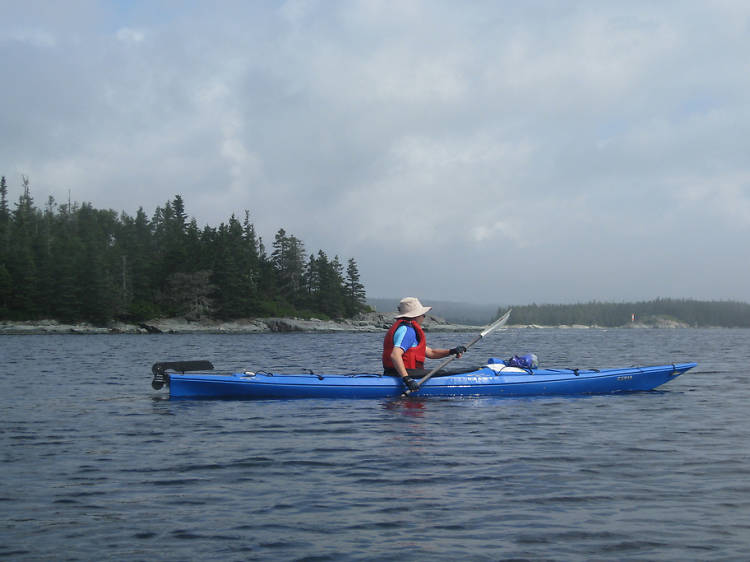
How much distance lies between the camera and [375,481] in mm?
6688

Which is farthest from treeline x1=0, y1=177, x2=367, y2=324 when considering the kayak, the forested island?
the kayak

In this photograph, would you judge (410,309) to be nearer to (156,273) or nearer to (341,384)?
(341,384)

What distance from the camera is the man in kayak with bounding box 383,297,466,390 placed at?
11.9 m

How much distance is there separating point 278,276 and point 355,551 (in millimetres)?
87554

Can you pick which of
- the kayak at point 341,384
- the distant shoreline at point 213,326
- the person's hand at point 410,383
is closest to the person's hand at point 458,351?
the kayak at point 341,384

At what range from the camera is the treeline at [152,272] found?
225ft

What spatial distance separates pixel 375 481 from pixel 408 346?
5.76 metres

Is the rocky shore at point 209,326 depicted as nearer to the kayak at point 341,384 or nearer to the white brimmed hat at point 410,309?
the kayak at point 341,384

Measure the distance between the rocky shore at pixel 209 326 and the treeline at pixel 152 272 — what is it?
127 cm

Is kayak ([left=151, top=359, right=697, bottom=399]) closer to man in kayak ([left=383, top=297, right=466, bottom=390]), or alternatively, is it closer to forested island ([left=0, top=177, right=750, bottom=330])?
man in kayak ([left=383, top=297, right=466, bottom=390])

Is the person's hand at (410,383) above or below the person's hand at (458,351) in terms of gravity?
below

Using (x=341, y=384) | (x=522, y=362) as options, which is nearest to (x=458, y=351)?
(x=522, y=362)

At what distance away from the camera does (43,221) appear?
95.8 metres

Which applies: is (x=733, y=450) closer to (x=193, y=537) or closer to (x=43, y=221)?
(x=193, y=537)
